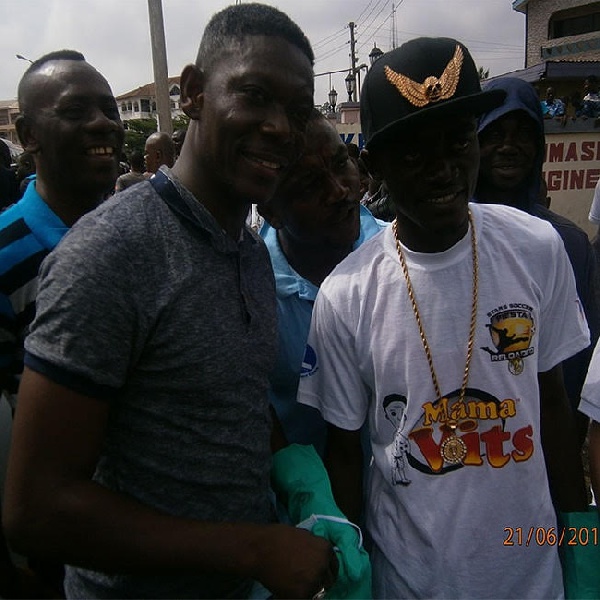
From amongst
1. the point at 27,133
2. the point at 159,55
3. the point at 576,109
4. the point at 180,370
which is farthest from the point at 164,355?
the point at 576,109

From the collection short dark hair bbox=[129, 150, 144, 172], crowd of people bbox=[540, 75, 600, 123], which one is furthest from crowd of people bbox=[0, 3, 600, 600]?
crowd of people bbox=[540, 75, 600, 123]

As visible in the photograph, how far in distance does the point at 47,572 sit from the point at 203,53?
157 cm

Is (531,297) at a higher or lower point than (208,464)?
higher

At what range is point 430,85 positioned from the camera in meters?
1.38

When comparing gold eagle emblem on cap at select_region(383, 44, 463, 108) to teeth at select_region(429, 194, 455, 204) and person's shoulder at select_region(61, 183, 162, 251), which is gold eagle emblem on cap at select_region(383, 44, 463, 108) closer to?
Result: teeth at select_region(429, 194, 455, 204)

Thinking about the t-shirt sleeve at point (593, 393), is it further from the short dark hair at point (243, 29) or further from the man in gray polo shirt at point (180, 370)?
the short dark hair at point (243, 29)

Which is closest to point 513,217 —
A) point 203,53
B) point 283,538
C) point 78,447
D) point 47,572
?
point 203,53

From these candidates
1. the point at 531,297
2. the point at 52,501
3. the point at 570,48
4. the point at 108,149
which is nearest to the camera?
the point at 52,501

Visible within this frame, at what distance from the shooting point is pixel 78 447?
0.94 meters

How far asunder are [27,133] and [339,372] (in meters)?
1.49

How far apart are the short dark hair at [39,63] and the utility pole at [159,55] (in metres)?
7.37

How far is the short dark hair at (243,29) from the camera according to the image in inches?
48.2

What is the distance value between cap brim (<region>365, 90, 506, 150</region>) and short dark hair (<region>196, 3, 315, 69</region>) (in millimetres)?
247

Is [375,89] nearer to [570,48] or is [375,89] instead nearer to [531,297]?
[531,297]
